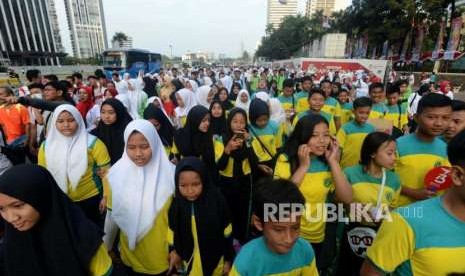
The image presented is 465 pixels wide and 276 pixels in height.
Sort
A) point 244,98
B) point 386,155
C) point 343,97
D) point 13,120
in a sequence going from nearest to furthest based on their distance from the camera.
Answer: point 386,155 → point 13,120 → point 343,97 → point 244,98

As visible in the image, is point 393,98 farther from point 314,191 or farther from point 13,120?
point 13,120

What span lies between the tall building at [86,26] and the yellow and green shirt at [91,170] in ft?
307

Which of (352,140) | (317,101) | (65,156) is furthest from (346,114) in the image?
(65,156)

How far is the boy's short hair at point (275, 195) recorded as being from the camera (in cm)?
153

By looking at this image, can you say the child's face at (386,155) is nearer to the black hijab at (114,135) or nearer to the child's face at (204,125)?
the child's face at (204,125)

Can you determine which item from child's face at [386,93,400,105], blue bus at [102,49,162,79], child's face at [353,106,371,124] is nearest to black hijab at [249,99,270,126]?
child's face at [353,106,371,124]

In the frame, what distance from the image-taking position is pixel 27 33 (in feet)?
178

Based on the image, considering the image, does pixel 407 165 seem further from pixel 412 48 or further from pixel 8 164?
pixel 412 48

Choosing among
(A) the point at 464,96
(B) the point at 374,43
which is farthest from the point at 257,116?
(B) the point at 374,43

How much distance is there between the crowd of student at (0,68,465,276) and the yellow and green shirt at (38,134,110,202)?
0.01m

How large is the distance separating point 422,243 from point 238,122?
219cm

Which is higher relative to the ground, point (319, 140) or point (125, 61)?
point (319, 140)

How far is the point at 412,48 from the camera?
24.6 metres

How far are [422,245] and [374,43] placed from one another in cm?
3212
